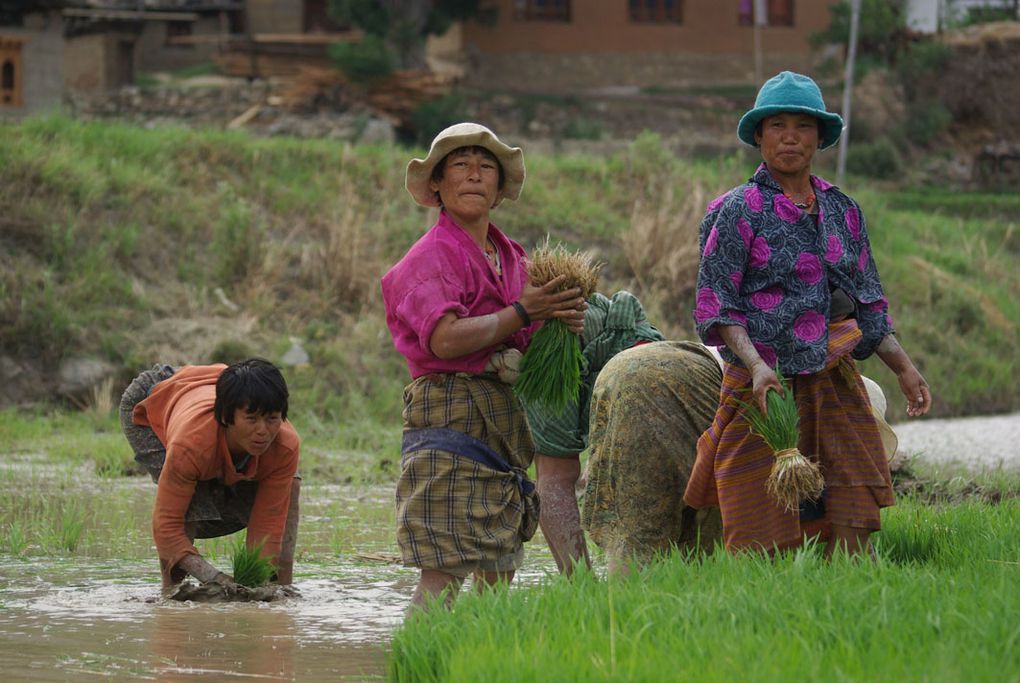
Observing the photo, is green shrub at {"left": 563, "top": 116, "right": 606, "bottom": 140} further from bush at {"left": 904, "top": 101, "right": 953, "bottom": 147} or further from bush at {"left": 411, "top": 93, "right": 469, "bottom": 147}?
bush at {"left": 904, "top": 101, "right": 953, "bottom": 147}

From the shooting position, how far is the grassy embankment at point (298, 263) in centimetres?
1321

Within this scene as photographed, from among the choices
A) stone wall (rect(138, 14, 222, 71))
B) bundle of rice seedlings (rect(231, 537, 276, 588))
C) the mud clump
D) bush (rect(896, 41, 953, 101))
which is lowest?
the mud clump

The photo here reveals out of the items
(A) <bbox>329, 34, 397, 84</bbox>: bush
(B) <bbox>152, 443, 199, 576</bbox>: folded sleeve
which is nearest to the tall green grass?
A: (B) <bbox>152, 443, 199, 576</bbox>: folded sleeve

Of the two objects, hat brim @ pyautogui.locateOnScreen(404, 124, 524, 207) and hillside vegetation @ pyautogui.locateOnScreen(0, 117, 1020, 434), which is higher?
hat brim @ pyautogui.locateOnScreen(404, 124, 524, 207)

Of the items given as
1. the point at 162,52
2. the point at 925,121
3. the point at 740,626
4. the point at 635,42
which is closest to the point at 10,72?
the point at 162,52

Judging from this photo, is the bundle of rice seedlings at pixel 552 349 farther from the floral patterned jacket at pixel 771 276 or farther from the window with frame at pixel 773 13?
the window with frame at pixel 773 13

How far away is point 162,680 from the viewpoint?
4555 millimetres

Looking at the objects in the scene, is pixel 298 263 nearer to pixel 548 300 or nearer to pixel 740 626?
pixel 548 300

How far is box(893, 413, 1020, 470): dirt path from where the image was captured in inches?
432

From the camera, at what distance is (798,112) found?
5.07 meters

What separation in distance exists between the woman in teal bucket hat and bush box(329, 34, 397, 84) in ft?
76.9

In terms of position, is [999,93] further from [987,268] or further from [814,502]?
[814,502]

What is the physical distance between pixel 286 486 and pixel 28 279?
27.4 feet

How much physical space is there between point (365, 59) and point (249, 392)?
906 inches
